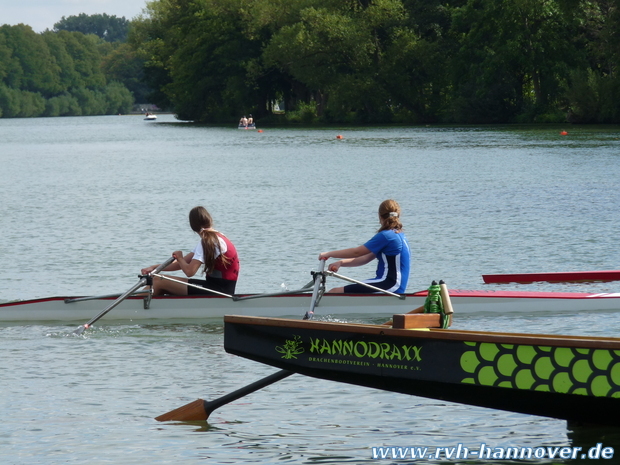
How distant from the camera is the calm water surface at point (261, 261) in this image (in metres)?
8.00

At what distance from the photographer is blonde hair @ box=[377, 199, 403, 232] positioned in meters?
10.7

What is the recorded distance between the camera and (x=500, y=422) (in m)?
8.10

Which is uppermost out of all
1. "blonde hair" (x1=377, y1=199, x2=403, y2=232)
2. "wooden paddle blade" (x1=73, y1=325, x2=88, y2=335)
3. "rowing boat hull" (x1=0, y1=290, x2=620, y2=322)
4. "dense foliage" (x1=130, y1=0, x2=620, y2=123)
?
"dense foliage" (x1=130, y1=0, x2=620, y2=123)

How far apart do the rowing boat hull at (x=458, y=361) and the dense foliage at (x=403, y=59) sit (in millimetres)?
63105

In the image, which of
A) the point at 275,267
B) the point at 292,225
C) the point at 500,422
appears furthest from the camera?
the point at 292,225

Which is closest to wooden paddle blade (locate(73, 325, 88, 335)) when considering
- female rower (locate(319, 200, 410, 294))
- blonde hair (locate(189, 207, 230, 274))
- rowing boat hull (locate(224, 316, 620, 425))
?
blonde hair (locate(189, 207, 230, 274))

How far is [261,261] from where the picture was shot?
59.8ft

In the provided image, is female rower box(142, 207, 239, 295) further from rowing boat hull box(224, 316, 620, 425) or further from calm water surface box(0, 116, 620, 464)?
rowing boat hull box(224, 316, 620, 425)

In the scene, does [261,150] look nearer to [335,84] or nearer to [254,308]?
[335,84]

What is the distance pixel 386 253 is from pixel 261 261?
728cm

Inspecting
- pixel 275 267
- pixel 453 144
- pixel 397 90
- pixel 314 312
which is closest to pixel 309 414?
pixel 314 312

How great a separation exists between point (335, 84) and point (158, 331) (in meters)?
Answer: 74.1

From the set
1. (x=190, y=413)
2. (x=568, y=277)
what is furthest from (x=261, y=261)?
(x=190, y=413)

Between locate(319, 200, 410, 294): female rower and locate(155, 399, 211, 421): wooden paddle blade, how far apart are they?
8.61 ft
